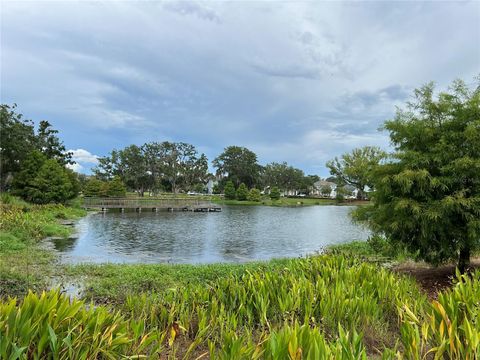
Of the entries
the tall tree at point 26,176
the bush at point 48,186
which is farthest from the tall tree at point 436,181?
the tall tree at point 26,176

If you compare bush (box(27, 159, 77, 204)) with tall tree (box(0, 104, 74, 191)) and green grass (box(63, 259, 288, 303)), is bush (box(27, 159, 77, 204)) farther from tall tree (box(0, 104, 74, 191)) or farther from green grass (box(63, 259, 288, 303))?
green grass (box(63, 259, 288, 303))

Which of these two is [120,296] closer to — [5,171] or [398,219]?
[398,219]

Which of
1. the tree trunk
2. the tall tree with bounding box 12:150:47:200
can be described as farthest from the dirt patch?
the tall tree with bounding box 12:150:47:200

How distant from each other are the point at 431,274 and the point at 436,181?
9.89 feet

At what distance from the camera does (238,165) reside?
293 feet

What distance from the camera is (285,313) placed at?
13.7ft

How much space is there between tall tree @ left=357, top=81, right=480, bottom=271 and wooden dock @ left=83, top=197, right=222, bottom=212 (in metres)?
40.4

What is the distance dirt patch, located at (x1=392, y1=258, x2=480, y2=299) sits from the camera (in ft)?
25.9

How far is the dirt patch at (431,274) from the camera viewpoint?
7.88m

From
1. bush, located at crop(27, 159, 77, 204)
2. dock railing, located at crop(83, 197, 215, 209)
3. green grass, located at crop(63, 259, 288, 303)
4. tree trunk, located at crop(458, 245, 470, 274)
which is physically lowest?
green grass, located at crop(63, 259, 288, 303)

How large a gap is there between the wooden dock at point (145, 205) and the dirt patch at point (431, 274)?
39.1 m

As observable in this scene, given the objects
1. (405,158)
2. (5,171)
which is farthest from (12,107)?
(405,158)

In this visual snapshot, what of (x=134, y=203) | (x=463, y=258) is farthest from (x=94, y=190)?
(x=463, y=258)

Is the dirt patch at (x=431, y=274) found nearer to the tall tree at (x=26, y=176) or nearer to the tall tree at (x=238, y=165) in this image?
the tall tree at (x=26, y=176)
